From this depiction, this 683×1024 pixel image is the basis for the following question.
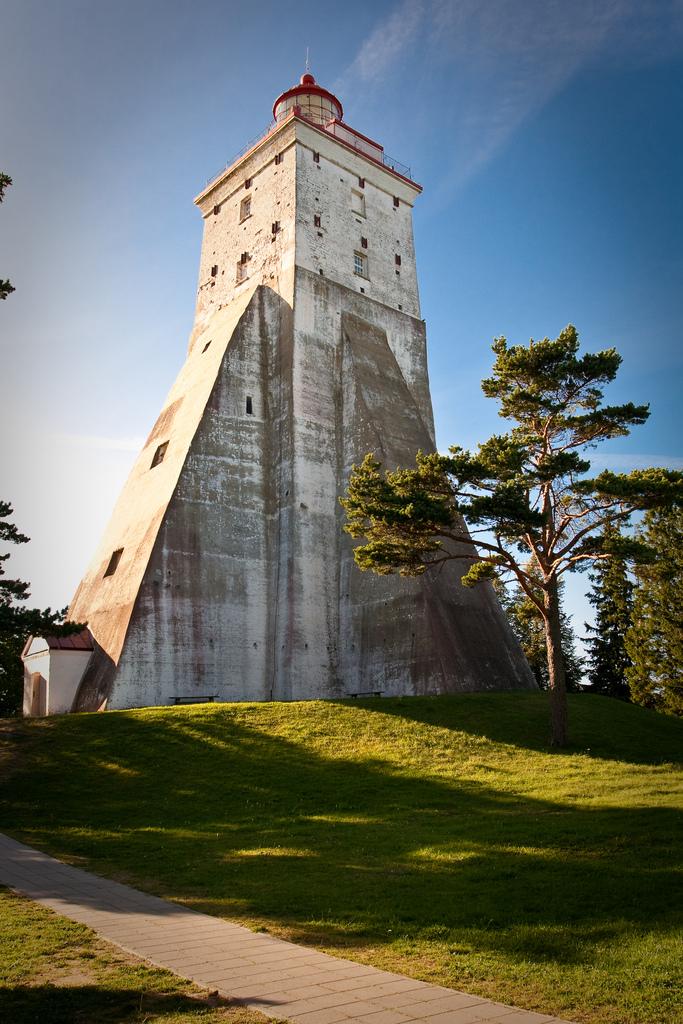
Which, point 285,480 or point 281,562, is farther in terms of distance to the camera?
point 285,480

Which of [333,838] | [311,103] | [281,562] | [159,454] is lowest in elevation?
[333,838]

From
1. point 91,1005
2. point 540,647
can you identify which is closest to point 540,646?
point 540,647

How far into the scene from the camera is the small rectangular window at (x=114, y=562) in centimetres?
2789

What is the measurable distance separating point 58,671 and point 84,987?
69.1 ft

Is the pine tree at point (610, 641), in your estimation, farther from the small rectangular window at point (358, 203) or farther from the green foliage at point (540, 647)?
the small rectangular window at point (358, 203)

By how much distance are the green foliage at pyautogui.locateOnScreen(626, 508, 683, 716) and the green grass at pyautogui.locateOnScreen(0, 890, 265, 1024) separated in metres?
30.4

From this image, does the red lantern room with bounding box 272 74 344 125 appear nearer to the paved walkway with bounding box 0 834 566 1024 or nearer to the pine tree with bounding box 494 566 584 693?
the pine tree with bounding box 494 566 584 693

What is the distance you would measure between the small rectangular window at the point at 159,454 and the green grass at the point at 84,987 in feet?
78.2

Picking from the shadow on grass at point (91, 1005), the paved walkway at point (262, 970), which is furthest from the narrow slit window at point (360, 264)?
the shadow on grass at point (91, 1005)

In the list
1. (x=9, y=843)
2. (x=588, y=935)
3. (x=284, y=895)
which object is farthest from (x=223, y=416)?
(x=588, y=935)

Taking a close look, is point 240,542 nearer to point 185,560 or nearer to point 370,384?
point 185,560

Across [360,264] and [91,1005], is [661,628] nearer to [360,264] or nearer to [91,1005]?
[360,264]

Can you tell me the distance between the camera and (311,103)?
3984 cm

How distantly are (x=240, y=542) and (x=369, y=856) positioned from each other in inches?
700
